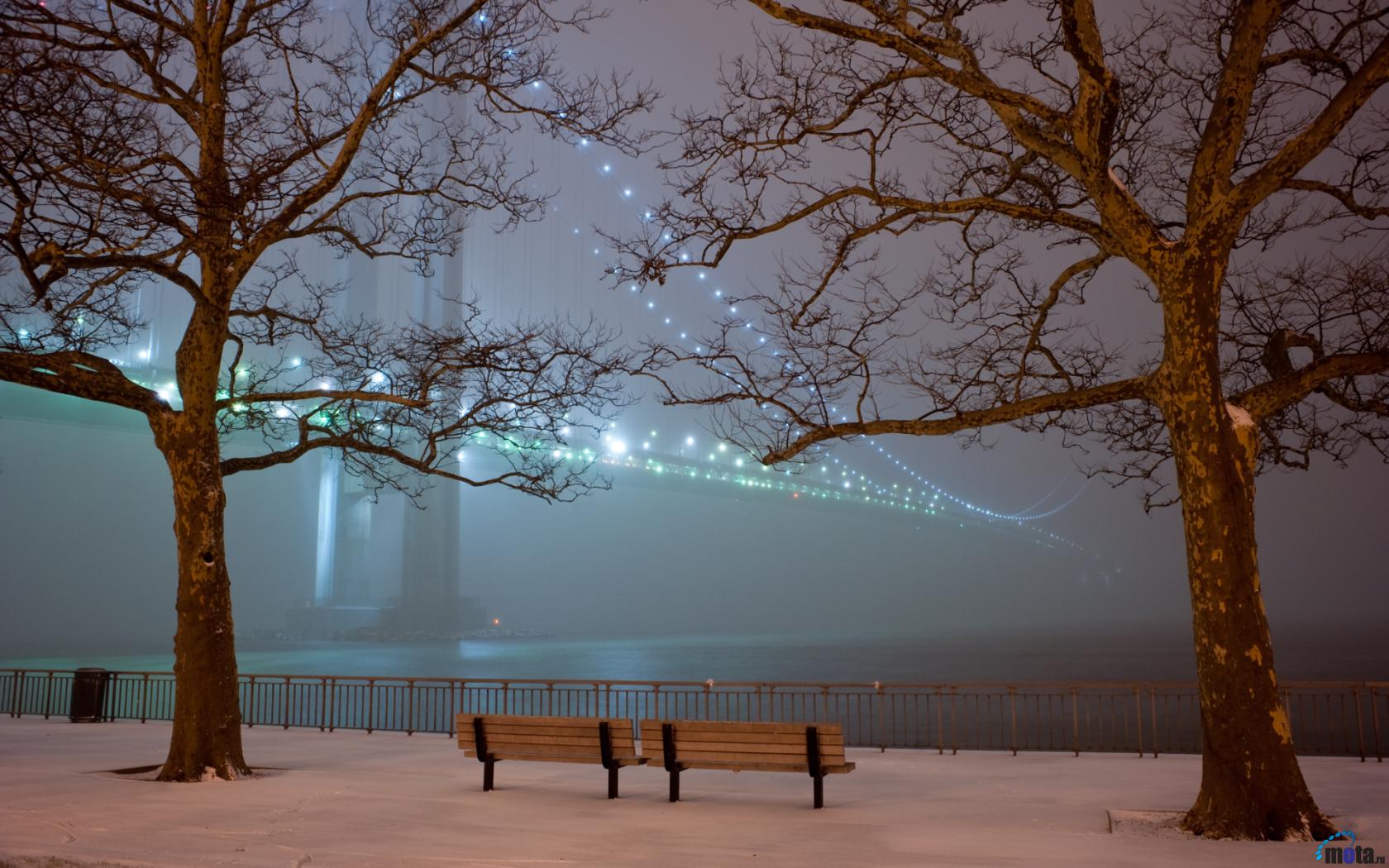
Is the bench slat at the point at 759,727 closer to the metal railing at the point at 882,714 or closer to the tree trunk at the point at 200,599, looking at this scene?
the tree trunk at the point at 200,599

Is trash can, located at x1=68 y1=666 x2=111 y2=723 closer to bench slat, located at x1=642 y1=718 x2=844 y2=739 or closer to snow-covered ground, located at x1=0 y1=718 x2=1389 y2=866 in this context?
snow-covered ground, located at x1=0 y1=718 x2=1389 y2=866

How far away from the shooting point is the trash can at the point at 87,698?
568 inches

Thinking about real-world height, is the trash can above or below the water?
above

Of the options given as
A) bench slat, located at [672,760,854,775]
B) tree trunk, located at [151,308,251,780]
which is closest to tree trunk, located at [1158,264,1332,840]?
bench slat, located at [672,760,854,775]

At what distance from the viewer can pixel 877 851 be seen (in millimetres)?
5910

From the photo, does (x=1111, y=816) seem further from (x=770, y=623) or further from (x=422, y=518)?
(x=770, y=623)

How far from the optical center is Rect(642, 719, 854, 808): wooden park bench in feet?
24.0

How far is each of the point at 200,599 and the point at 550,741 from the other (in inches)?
127

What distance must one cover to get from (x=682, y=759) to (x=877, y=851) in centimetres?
213

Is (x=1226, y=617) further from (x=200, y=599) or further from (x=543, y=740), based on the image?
(x=200, y=599)

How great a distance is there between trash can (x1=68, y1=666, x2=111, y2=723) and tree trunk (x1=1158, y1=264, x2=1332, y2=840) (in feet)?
44.9

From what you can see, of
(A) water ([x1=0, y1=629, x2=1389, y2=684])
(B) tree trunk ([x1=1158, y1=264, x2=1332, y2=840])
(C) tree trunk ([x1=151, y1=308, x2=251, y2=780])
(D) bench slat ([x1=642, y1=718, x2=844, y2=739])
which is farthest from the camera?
(A) water ([x1=0, y1=629, x2=1389, y2=684])

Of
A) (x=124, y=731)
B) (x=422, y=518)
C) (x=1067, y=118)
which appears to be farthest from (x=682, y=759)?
(x=422, y=518)

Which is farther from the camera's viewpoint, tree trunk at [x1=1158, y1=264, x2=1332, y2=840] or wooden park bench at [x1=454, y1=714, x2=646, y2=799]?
wooden park bench at [x1=454, y1=714, x2=646, y2=799]
